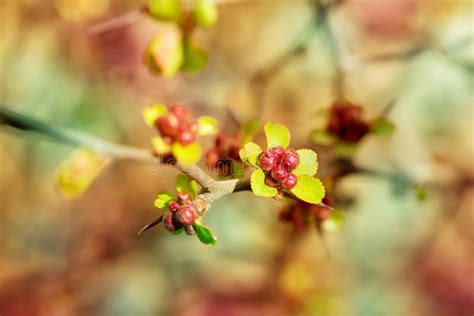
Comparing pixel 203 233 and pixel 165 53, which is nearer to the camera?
pixel 203 233

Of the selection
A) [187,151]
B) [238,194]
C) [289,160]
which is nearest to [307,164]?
[289,160]

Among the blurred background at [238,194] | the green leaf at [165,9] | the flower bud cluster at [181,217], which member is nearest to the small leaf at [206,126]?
the green leaf at [165,9]

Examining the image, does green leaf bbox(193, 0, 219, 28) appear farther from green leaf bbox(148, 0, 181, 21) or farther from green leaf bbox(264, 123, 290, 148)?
green leaf bbox(264, 123, 290, 148)

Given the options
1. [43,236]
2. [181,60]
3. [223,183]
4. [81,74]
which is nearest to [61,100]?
[81,74]

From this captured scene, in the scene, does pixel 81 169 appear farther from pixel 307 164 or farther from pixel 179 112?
pixel 307 164

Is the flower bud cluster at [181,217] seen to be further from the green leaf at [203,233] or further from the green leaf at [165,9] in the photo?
the green leaf at [165,9]

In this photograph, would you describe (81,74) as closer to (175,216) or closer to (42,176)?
(42,176)

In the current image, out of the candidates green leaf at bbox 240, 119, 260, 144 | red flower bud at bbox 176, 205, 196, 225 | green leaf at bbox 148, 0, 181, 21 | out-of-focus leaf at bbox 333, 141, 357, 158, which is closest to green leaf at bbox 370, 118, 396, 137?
out-of-focus leaf at bbox 333, 141, 357, 158

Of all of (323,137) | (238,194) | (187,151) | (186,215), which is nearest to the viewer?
(186,215)
